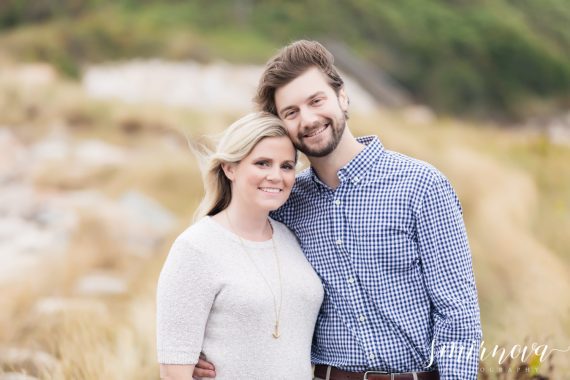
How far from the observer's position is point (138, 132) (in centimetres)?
1147

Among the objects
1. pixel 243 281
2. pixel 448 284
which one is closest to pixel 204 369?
pixel 243 281

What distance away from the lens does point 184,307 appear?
253 centimetres

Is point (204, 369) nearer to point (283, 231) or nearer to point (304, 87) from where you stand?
point (283, 231)

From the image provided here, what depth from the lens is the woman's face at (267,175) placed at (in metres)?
2.72

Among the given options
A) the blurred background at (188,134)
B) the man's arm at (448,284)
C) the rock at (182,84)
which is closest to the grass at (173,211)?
the blurred background at (188,134)

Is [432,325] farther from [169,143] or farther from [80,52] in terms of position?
[80,52]

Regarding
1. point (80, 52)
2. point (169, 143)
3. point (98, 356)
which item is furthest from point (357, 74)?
point (98, 356)

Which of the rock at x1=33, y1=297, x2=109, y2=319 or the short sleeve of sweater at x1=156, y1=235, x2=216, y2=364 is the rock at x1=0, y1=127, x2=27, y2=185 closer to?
the rock at x1=33, y1=297, x2=109, y2=319

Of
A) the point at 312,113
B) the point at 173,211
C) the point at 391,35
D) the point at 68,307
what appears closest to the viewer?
the point at 312,113

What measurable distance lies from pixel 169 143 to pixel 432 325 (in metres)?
8.49

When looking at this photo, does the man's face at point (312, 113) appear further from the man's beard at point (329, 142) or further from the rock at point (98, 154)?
the rock at point (98, 154)

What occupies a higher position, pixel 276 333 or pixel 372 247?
pixel 372 247

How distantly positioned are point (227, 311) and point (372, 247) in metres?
0.54

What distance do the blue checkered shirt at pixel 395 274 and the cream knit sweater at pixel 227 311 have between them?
14 cm
